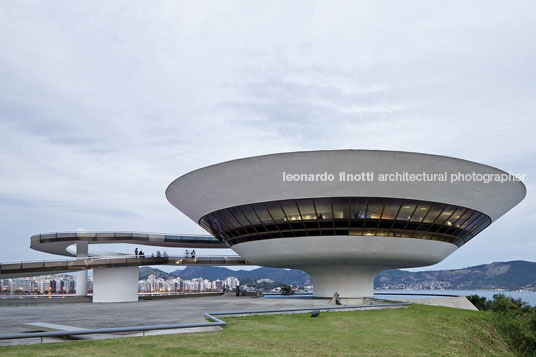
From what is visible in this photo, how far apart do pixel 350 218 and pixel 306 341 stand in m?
15.8

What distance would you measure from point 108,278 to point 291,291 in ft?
72.1

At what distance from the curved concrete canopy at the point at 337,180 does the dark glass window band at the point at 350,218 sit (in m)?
0.59

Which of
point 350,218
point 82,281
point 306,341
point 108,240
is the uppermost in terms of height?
point 350,218

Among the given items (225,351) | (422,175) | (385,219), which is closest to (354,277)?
(385,219)

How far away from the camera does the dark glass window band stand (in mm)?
26094

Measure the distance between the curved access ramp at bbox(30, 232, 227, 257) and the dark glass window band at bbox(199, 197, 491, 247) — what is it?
1794 cm

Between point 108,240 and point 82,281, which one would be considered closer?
point 108,240

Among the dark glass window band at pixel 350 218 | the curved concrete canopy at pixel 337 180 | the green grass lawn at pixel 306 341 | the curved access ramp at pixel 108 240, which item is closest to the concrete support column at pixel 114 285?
the curved access ramp at pixel 108 240

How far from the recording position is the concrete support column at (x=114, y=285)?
3675cm

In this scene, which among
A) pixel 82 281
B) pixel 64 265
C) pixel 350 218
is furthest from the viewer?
pixel 82 281

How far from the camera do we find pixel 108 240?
139 ft

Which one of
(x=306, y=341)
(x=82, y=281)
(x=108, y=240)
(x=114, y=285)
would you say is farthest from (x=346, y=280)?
(x=82, y=281)

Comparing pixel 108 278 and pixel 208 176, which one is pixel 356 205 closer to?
pixel 208 176

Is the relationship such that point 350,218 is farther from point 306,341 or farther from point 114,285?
point 114,285
